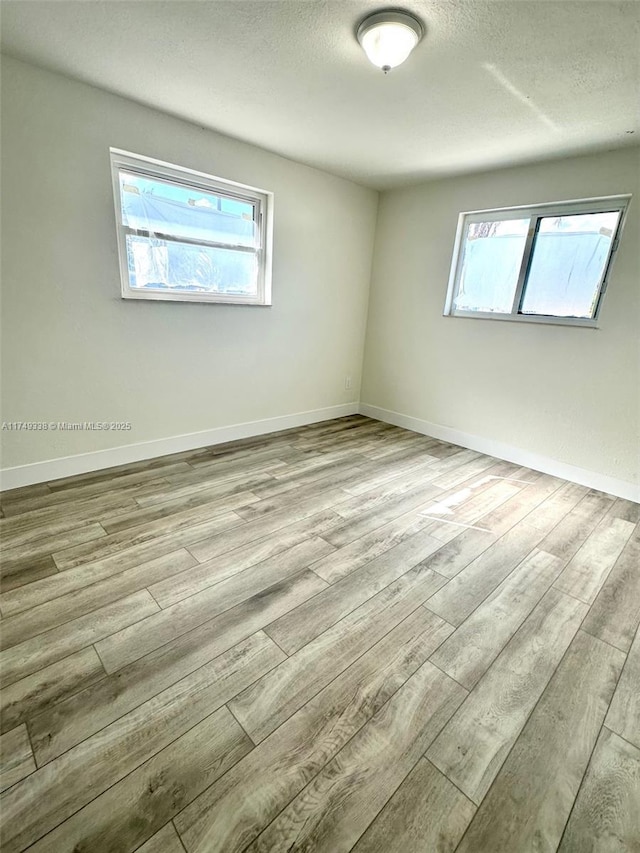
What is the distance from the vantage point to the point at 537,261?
3.20 m

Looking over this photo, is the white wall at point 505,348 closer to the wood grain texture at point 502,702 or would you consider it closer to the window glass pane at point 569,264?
the window glass pane at point 569,264

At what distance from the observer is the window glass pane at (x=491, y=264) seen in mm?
3324

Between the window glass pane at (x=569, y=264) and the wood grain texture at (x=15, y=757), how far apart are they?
394cm

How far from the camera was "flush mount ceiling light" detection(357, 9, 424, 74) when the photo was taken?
158cm

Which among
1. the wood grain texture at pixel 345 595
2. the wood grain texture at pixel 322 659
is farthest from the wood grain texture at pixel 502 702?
the wood grain texture at pixel 345 595

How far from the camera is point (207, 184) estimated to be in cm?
299

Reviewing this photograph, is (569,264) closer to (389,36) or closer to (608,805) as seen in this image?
(389,36)

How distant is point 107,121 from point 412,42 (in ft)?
6.30

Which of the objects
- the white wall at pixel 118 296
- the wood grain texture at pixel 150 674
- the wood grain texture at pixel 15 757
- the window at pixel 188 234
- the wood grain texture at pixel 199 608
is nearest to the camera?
the wood grain texture at pixel 15 757

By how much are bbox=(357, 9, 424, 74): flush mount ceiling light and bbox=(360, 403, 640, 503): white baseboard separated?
9.66 ft

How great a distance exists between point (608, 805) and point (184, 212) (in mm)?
3753

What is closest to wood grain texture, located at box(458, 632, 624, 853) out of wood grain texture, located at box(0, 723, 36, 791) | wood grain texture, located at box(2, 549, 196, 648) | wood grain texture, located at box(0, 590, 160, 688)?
wood grain texture, located at box(0, 723, 36, 791)

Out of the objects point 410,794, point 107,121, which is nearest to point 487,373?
point 410,794

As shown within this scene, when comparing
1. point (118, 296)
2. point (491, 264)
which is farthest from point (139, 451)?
point (491, 264)
